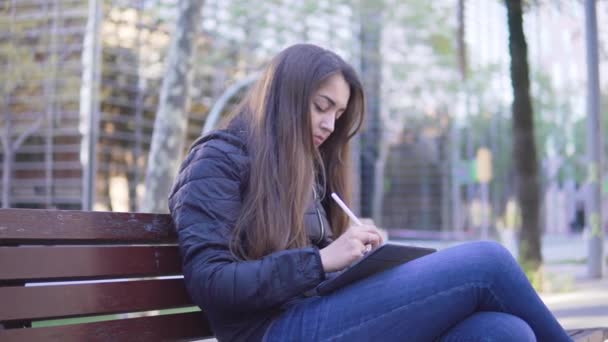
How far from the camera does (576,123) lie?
49.6 meters

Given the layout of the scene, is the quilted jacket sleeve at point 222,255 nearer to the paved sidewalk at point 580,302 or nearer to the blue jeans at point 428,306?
the blue jeans at point 428,306

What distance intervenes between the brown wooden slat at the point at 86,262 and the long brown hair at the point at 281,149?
1.11 ft

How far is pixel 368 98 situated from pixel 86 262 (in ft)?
69.1

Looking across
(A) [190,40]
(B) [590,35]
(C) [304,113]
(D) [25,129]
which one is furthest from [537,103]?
(C) [304,113]

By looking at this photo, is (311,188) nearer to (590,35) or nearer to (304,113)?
(304,113)

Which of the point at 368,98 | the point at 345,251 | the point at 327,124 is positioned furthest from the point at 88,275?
the point at 368,98

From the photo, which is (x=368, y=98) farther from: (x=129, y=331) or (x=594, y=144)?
(x=129, y=331)

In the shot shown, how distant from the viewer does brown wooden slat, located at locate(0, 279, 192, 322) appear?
2035 mm

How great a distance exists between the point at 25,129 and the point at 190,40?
1642 centimetres

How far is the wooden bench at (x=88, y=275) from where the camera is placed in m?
2.04

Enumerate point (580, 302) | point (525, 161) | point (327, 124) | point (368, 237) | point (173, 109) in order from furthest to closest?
point (525, 161), point (173, 109), point (580, 302), point (327, 124), point (368, 237)

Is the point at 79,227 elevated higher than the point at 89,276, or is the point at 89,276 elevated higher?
the point at 79,227

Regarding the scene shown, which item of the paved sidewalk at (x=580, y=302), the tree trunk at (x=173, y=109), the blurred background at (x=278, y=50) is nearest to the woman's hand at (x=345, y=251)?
the paved sidewalk at (x=580, y=302)

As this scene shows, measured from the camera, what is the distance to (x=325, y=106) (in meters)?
2.59
